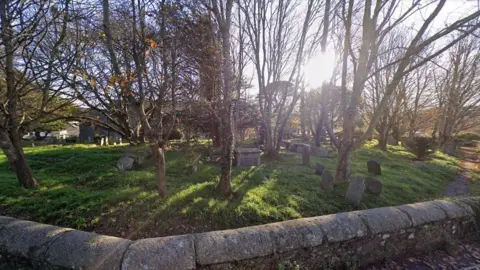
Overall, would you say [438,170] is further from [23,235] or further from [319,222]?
[23,235]

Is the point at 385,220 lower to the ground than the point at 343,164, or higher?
lower

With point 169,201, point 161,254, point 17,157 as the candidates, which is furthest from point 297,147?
point 17,157

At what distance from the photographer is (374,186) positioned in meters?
4.79

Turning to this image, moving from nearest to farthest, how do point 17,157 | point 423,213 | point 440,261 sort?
1. point 440,261
2. point 423,213
3. point 17,157

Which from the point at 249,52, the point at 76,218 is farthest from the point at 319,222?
→ the point at 249,52

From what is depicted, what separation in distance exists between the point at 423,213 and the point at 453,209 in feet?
2.61

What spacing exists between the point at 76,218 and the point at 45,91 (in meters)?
3.25

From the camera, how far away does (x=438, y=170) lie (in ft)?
30.7

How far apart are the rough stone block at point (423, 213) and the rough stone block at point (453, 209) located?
0.15 m

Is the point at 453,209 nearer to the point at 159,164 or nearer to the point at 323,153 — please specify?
the point at 159,164

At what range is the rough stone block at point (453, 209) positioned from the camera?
358 centimetres

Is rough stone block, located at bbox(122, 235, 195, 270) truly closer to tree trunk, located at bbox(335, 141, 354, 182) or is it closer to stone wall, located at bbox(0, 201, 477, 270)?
stone wall, located at bbox(0, 201, 477, 270)

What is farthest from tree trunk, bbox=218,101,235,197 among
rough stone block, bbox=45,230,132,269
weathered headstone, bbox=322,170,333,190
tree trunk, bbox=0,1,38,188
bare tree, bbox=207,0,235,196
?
tree trunk, bbox=0,1,38,188

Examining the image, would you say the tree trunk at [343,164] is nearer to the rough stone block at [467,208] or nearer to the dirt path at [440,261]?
the rough stone block at [467,208]
